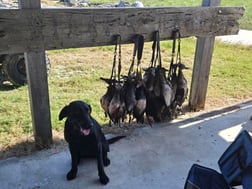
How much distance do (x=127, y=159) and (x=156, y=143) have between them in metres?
0.37

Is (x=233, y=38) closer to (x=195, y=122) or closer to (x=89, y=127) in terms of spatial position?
(x=195, y=122)

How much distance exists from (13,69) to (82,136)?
2.38m

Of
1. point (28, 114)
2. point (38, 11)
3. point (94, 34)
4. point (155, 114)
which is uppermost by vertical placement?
point (38, 11)

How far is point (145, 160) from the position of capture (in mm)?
2570

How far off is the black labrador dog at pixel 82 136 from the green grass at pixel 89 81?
79cm

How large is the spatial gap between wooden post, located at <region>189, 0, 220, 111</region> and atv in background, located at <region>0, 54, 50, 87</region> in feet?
7.55

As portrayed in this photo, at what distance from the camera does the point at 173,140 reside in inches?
113

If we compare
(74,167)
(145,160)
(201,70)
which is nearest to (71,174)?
(74,167)

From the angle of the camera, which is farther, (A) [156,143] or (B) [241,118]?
(B) [241,118]

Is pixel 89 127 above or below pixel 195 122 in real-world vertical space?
above

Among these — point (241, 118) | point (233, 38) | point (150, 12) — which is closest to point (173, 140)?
point (241, 118)

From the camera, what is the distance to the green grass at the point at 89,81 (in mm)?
3211

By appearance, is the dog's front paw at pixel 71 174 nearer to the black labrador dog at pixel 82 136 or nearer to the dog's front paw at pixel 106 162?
the black labrador dog at pixel 82 136

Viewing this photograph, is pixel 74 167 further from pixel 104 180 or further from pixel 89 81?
pixel 89 81
